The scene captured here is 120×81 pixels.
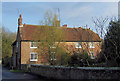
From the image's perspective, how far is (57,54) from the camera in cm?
1878

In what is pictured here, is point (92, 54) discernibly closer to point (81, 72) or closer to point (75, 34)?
point (81, 72)

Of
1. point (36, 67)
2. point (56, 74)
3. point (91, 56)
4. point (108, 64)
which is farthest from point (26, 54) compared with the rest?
point (108, 64)

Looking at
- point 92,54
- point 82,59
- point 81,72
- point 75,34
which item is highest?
point 75,34

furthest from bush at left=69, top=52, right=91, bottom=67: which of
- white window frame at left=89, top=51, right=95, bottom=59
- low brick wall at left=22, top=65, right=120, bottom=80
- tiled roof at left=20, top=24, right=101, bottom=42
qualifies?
tiled roof at left=20, top=24, right=101, bottom=42

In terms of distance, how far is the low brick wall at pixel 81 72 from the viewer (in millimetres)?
10535

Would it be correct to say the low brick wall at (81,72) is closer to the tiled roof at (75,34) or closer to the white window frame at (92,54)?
the white window frame at (92,54)

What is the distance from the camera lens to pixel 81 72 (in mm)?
12164

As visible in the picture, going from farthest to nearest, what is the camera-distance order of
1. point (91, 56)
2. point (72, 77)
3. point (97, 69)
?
point (91, 56)
point (72, 77)
point (97, 69)

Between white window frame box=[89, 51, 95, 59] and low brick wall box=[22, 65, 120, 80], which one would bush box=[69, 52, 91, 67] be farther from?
low brick wall box=[22, 65, 120, 80]

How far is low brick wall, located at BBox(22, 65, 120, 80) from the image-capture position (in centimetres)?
1054

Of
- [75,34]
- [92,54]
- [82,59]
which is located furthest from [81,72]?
[75,34]

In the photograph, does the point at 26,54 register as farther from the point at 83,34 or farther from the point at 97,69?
the point at 97,69

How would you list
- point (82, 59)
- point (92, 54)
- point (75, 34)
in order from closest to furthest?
1. point (82, 59)
2. point (92, 54)
3. point (75, 34)

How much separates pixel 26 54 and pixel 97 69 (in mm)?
23223
